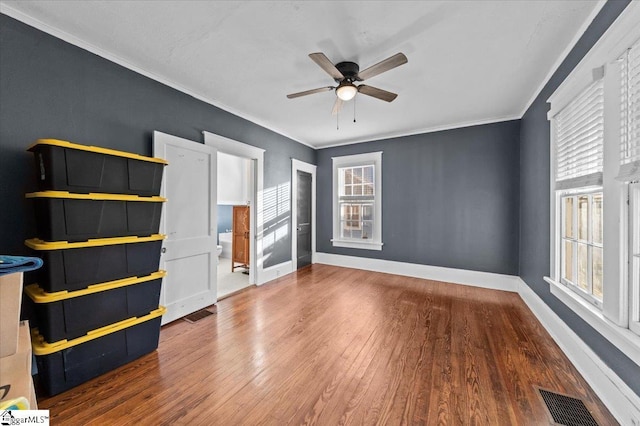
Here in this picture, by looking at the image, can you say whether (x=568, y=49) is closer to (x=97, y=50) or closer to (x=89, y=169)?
(x=89, y=169)

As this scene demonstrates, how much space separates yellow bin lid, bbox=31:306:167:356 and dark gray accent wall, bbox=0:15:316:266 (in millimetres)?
686

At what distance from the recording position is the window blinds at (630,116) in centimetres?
144

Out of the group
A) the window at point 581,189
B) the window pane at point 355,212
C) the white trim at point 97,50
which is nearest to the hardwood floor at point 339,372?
the window at point 581,189

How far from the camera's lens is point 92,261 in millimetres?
1824

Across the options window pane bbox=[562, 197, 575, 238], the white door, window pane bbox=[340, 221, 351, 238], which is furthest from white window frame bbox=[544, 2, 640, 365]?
window pane bbox=[340, 221, 351, 238]

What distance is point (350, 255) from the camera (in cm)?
533

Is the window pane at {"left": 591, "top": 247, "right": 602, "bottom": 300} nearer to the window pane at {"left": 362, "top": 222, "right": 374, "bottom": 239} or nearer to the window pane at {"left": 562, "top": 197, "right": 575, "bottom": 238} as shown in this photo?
the window pane at {"left": 562, "top": 197, "right": 575, "bottom": 238}

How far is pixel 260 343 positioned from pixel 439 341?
5.56 ft

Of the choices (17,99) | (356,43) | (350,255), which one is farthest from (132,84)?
(350,255)

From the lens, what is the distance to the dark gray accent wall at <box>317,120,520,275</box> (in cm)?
392

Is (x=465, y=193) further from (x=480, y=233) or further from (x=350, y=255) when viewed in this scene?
(x=350, y=255)

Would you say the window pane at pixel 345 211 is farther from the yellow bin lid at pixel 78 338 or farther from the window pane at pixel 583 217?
the yellow bin lid at pixel 78 338

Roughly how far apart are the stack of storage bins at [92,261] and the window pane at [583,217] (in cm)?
360

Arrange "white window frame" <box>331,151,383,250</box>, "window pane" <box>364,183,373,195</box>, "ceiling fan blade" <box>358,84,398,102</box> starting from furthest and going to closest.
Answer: "window pane" <box>364,183,373,195</box>, "white window frame" <box>331,151,383,250</box>, "ceiling fan blade" <box>358,84,398,102</box>
